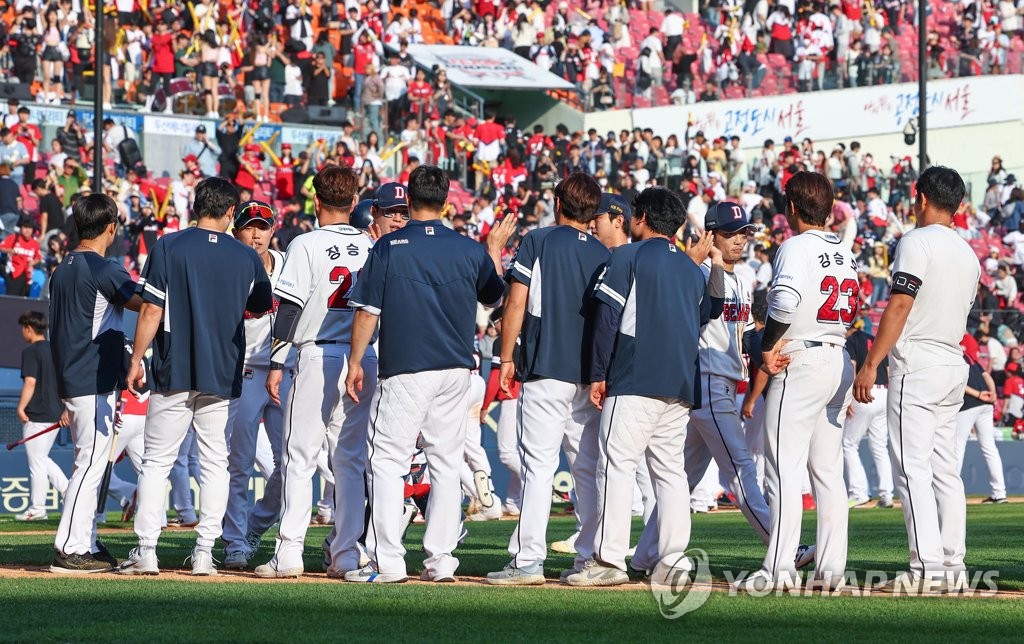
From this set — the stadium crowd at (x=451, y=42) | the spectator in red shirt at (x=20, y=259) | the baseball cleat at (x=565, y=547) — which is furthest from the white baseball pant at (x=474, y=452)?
the stadium crowd at (x=451, y=42)

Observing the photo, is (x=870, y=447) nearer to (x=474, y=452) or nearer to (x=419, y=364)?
(x=474, y=452)

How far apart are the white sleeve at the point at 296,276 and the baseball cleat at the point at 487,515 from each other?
739 centimetres

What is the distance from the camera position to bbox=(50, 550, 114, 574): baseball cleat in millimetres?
9438

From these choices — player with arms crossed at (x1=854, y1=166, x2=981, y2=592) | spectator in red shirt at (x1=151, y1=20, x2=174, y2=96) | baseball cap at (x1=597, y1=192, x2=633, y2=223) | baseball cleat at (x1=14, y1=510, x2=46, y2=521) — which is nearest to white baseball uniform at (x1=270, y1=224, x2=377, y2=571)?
baseball cap at (x1=597, y1=192, x2=633, y2=223)

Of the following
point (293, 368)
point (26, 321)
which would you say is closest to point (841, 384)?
point (293, 368)

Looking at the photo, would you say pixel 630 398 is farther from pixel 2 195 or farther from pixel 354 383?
pixel 2 195

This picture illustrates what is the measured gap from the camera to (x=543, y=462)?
29.8ft

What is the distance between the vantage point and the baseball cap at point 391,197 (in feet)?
32.7

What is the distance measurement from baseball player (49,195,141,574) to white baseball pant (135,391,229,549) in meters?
0.49

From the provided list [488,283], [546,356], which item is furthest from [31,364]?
[546,356]

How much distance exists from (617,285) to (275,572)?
Result: 8.77ft

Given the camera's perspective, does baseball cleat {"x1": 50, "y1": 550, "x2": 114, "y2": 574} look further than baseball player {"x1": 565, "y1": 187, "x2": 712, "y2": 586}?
Yes

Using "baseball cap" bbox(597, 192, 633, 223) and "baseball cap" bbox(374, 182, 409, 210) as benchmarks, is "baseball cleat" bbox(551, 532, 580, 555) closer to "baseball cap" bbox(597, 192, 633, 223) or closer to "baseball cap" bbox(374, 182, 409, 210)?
"baseball cap" bbox(597, 192, 633, 223)

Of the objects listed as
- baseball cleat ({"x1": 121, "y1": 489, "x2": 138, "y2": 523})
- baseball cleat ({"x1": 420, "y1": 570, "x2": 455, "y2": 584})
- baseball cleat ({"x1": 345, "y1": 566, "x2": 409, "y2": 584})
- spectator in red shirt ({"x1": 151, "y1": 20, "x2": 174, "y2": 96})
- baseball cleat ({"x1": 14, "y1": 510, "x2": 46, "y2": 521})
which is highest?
spectator in red shirt ({"x1": 151, "y1": 20, "x2": 174, "y2": 96})
